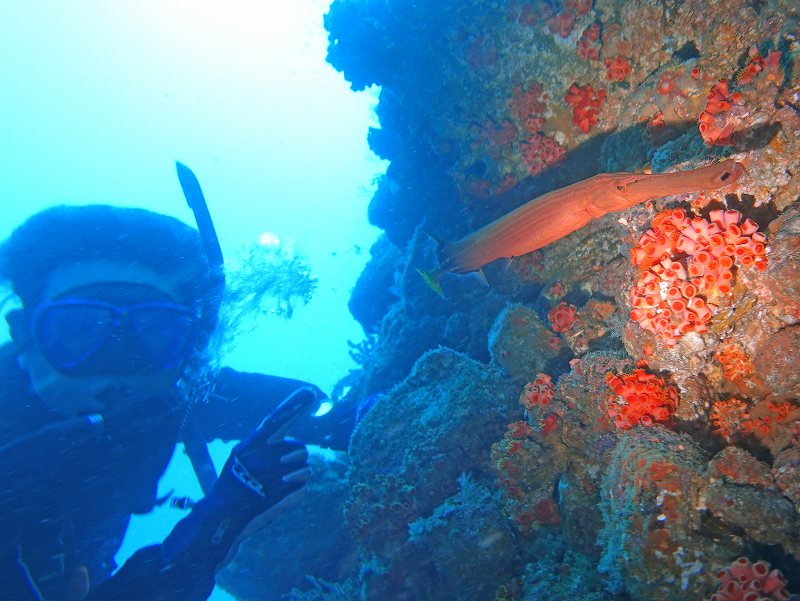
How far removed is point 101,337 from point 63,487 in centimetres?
194

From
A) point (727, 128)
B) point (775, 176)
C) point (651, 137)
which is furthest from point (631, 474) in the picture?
point (651, 137)

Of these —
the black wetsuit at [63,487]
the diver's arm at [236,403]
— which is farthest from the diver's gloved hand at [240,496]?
the diver's arm at [236,403]

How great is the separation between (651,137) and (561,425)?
10.8 ft

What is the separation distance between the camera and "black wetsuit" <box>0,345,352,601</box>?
4578mm

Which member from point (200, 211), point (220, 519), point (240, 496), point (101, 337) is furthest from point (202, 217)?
point (220, 519)

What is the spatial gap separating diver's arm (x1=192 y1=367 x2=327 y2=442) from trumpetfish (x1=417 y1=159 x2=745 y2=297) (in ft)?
17.1

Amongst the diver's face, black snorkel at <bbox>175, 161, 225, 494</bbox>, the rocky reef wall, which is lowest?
the rocky reef wall

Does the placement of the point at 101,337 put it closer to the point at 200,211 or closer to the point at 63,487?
the point at 63,487

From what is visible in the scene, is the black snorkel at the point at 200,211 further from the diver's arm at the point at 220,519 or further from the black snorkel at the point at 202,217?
the diver's arm at the point at 220,519

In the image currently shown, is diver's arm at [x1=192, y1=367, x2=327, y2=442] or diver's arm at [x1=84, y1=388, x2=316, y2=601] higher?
diver's arm at [x1=192, y1=367, x2=327, y2=442]

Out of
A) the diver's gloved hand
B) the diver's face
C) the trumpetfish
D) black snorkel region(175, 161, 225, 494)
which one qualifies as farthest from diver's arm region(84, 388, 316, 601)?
black snorkel region(175, 161, 225, 494)

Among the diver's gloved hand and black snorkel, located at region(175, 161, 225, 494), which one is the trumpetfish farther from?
black snorkel, located at region(175, 161, 225, 494)

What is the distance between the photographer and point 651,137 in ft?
14.1

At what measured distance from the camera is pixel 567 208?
4195mm
